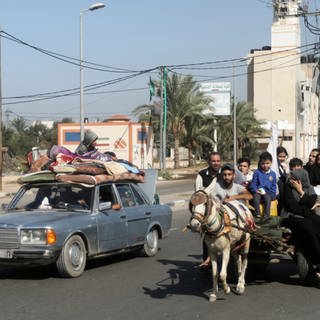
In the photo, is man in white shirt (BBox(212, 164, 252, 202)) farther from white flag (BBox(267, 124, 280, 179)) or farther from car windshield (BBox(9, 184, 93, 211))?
car windshield (BBox(9, 184, 93, 211))

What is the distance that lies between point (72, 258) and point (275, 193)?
2.97m

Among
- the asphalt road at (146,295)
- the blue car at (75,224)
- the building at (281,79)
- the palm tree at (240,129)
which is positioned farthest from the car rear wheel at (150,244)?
the building at (281,79)

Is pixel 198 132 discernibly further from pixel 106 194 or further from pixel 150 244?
pixel 106 194

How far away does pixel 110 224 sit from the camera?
920cm

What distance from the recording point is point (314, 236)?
24.6 feet

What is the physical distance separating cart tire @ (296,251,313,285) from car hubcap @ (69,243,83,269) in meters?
2.98

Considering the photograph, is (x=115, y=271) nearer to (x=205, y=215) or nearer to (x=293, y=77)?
(x=205, y=215)

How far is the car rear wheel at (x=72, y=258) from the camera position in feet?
27.2

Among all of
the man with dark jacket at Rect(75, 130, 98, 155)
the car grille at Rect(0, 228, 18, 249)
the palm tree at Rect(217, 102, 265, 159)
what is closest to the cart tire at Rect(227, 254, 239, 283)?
the car grille at Rect(0, 228, 18, 249)

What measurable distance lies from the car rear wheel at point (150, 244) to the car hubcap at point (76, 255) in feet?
6.30

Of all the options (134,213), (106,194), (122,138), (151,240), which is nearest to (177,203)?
(151,240)

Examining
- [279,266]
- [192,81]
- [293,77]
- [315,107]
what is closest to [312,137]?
[315,107]

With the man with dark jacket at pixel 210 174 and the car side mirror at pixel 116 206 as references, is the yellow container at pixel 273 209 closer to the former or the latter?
the man with dark jacket at pixel 210 174

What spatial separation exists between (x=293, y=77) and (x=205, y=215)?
274ft
